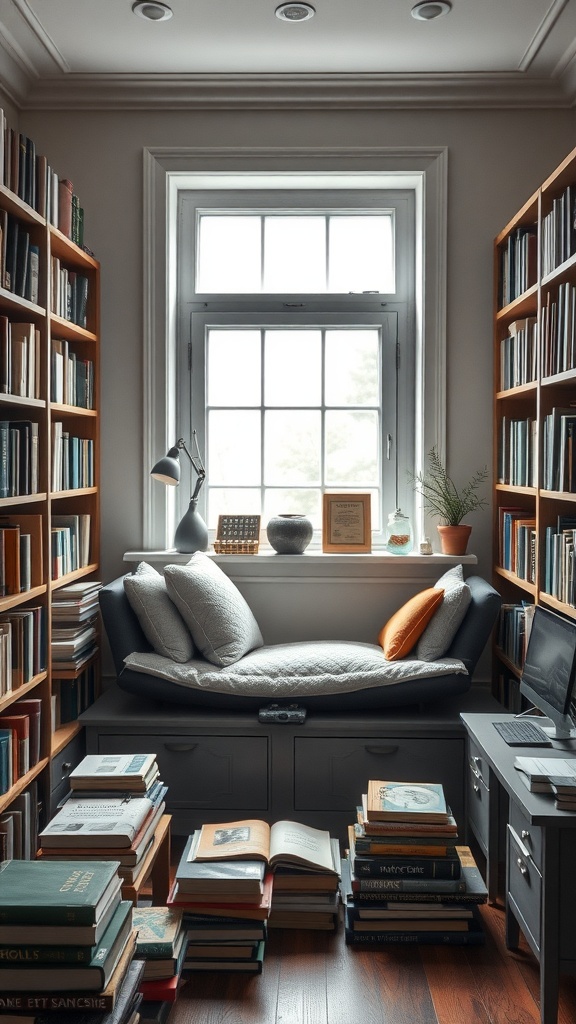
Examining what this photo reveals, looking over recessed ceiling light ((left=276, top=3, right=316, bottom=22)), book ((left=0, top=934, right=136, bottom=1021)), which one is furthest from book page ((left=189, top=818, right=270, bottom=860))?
recessed ceiling light ((left=276, top=3, right=316, bottom=22))

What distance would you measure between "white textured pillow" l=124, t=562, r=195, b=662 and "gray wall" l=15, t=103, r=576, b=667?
2.05 ft

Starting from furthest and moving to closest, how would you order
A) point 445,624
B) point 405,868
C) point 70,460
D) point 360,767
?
point 70,460
point 445,624
point 360,767
point 405,868

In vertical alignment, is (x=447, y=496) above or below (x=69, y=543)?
above

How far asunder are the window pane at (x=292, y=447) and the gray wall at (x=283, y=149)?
64cm

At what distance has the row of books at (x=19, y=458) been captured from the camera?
258cm

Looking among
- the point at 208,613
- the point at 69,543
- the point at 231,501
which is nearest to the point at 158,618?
the point at 208,613

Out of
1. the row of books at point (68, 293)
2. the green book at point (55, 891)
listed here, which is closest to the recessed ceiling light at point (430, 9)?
the row of books at point (68, 293)

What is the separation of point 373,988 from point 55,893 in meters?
1.00

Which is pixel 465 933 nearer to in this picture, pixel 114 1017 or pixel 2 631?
pixel 114 1017

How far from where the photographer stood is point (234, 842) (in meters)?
2.50

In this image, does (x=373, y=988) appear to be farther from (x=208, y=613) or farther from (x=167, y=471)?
(x=167, y=471)

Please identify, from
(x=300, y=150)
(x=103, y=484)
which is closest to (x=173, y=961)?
(x=103, y=484)

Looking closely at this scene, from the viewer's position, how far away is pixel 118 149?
383 cm

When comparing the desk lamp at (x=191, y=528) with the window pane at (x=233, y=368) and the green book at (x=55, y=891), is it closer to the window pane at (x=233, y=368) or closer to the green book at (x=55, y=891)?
the window pane at (x=233, y=368)
